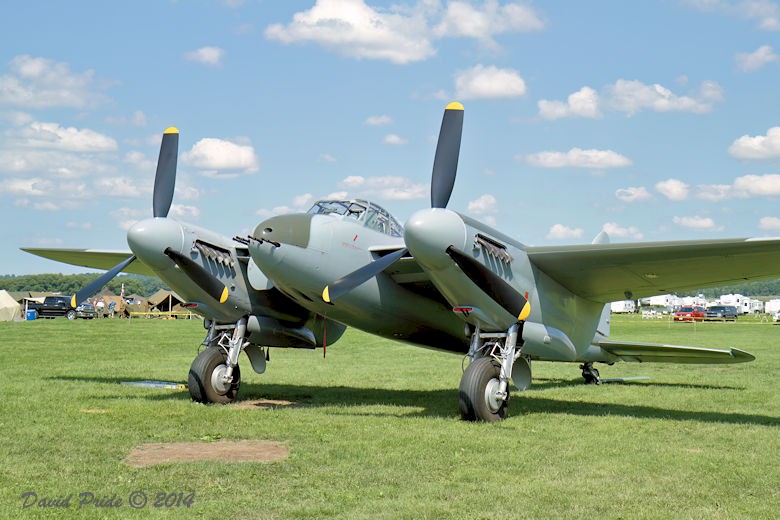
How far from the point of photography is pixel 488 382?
12.2 metres

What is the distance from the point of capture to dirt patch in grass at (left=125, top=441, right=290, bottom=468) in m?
9.02

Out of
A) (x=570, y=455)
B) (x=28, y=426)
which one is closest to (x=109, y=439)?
(x=28, y=426)

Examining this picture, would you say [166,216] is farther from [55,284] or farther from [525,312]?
[55,284]

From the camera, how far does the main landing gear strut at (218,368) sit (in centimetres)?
1430

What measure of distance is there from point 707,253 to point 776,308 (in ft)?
371

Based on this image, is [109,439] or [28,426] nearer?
[109,439]

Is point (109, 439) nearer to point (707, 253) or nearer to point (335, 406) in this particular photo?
point (335, 406)

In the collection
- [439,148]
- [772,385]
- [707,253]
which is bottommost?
[772,385]

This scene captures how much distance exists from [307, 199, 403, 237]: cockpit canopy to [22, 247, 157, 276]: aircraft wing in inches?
209

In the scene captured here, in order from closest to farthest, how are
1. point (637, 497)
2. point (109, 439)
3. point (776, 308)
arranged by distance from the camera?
point (637, 497)
point (109, 439)
point (776, 308)

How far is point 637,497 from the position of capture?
7312 millimetres

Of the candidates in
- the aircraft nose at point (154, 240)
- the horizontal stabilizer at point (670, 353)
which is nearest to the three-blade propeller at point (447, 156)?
the aircraft nose at point (154, 240)

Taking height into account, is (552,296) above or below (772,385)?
above

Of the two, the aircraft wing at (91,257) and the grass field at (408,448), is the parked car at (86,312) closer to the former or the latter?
the grass field at (408,448)
